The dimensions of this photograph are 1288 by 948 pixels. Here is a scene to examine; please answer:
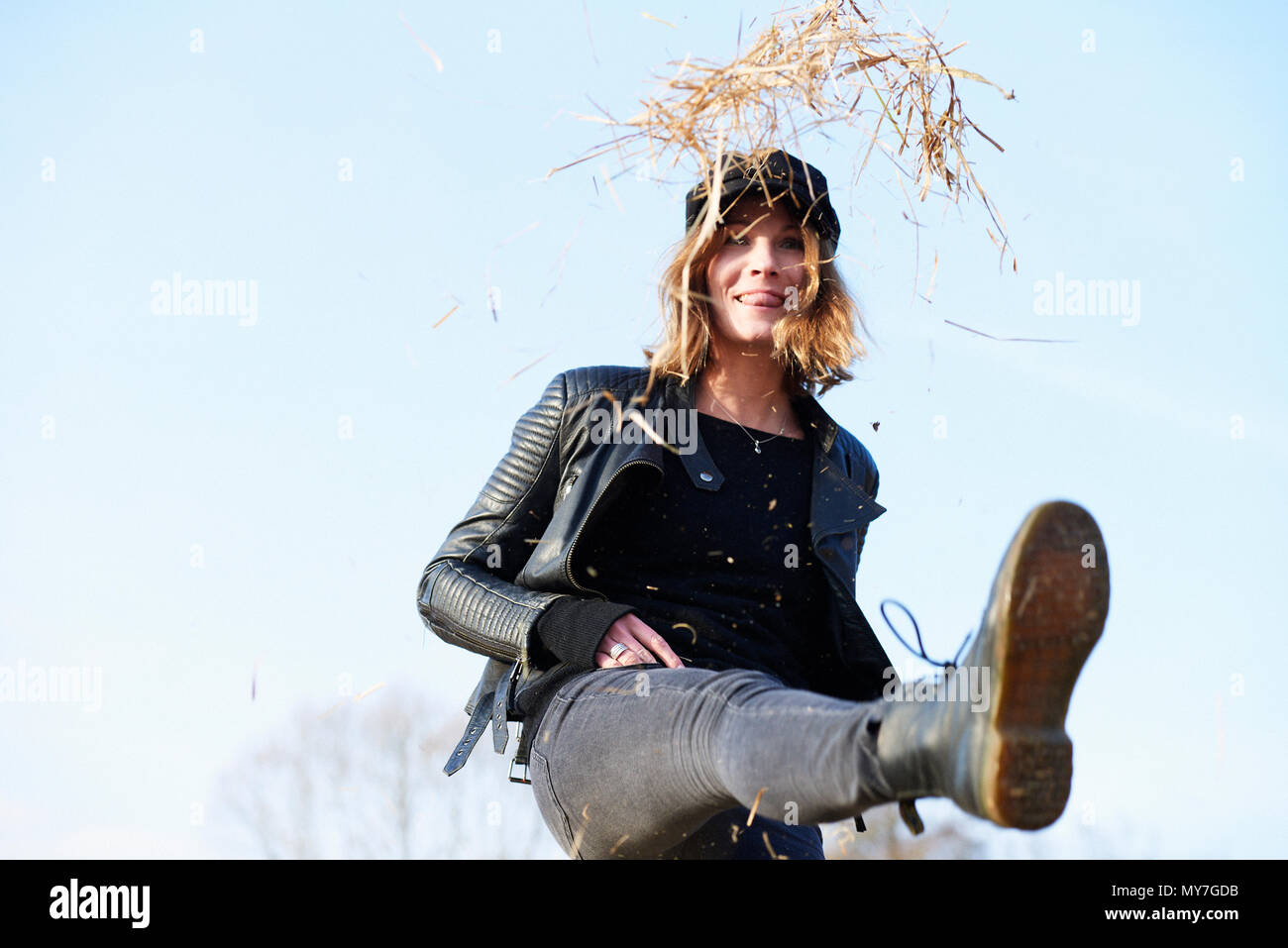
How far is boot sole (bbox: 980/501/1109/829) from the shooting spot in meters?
1.53

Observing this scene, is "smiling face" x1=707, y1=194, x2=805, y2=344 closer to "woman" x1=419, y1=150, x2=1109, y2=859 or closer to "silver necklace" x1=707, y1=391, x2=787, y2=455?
"woman" x1=419, y1=150, x2=1109, y2=859

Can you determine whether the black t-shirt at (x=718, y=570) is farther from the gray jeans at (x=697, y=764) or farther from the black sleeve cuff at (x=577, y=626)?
the gray jeans at (x=697, y=764)

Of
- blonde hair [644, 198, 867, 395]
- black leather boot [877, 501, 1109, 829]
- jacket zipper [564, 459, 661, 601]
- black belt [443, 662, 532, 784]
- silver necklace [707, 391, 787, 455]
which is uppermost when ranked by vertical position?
blonde hair [644, 198, 867, 395]

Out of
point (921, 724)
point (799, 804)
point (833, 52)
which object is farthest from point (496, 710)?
point (833, 52)

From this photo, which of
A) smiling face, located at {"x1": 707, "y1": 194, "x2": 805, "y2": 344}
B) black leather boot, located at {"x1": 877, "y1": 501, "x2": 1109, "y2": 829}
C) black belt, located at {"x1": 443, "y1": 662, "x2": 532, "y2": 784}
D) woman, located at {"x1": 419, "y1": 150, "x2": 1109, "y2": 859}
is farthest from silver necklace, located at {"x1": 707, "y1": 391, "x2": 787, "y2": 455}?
black leather boot, located at {"x1": 877, "y1": 501, "x2": 1109, "y2": 829}

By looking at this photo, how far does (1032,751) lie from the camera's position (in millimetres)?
1548

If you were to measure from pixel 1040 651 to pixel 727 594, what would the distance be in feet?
3.31

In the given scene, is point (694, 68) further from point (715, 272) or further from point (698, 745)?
point (698, 745)

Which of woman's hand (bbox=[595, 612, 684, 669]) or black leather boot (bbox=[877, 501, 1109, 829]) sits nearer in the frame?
black leather boot (bbox=[877, 501, 1109, 829])

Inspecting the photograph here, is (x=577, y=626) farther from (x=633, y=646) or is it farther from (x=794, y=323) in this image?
(x=794, y=323)

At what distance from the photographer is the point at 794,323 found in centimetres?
290

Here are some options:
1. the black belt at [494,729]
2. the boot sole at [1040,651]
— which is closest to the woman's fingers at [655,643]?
the black belt at [494,729]

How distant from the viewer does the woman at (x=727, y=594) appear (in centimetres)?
161
